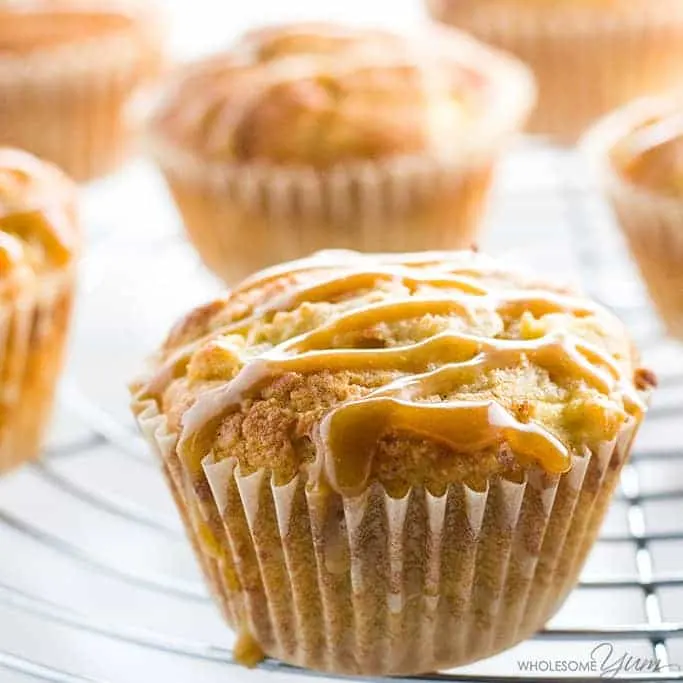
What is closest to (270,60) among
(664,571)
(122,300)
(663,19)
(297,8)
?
(122,300)

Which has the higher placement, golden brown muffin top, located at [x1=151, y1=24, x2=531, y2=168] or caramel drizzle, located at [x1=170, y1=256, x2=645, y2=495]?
caramel drizzle, located at [x1=170, y1=256, x2=645, y2=495]

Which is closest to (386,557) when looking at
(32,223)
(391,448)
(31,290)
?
(391,448)

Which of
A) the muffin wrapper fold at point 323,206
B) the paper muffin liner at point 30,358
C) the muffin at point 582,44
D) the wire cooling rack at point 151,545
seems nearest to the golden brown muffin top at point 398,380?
the wire cooling rack at point 151,545

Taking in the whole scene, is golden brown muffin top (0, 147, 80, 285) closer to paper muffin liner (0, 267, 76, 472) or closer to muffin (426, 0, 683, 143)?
paper muffin liner (0, 267, 76, 472)

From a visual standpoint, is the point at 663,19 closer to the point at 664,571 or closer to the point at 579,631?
the point at 664,571

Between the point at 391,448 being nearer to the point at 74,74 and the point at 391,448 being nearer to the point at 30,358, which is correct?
the point at 30,358

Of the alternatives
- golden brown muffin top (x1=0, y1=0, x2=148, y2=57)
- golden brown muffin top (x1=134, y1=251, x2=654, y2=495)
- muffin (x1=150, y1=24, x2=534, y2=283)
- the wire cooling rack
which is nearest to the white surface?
the wire cooling rack
